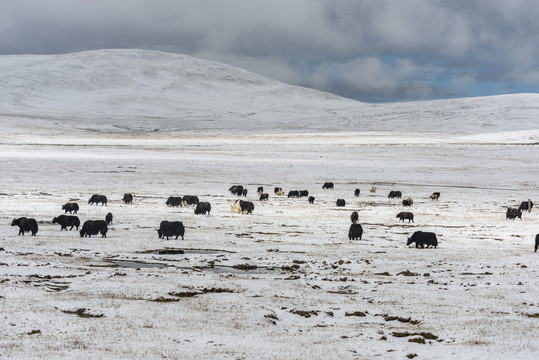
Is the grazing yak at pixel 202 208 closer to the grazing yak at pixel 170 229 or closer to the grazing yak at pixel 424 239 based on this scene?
the grazing yak at pixel 170 229

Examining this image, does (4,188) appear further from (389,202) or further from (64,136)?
(64,136)

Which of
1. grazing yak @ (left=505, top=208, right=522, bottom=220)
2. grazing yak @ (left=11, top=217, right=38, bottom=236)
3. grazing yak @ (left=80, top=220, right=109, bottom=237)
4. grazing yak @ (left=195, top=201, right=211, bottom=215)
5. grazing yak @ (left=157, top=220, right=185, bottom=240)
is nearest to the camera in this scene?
grazing yak @ (left=11, top=217, right=38, bottom=236)

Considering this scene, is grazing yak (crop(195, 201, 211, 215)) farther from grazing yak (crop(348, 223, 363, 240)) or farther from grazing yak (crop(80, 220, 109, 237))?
grazing yak (crop(348, 223, 363, 240))

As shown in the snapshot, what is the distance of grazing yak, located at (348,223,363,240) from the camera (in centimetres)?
2780

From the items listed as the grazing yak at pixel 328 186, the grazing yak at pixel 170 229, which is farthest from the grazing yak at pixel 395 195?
the grazing yak at pixel 170 229

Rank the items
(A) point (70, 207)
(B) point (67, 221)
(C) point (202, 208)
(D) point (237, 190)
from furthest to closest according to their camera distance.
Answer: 1. (D) point (237, 190)
2. (C) point (202, 208)
3. (A) point (70, 207)
4. (B) point (67, 221)

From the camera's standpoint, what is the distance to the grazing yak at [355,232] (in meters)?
27.8

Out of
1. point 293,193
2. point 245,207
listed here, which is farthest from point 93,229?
point 293,193

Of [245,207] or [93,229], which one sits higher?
[245,207]

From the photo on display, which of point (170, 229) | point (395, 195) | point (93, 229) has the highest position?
point (395, 195)

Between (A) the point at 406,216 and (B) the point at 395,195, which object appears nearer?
(A) the point at 406,216

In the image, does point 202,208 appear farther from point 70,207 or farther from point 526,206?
point 526,206

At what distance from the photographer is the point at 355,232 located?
1105 inches

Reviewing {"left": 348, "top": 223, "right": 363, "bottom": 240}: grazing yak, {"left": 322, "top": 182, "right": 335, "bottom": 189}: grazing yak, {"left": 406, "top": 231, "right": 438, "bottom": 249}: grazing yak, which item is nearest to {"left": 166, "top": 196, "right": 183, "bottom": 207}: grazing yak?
{"left": 348, "top": 223, "right": 363, "bottom": 240}: grazing yak
